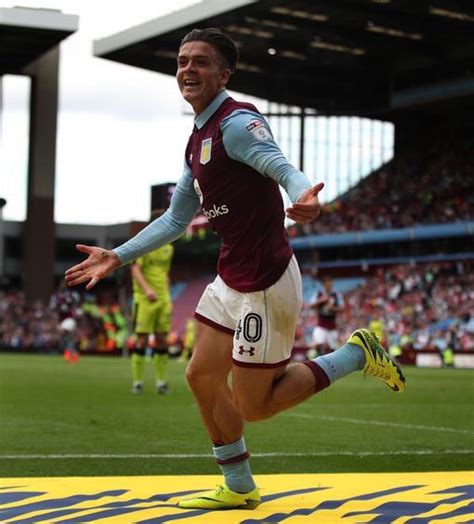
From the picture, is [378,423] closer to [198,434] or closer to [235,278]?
[198,434]

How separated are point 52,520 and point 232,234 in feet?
4.92

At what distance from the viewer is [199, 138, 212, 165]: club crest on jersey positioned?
16.4 ft

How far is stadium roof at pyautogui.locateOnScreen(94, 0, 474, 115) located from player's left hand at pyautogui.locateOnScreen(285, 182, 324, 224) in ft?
106

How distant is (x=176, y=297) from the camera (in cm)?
5594

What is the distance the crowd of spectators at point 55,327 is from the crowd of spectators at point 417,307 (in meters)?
10.3

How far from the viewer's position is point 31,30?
46812mm

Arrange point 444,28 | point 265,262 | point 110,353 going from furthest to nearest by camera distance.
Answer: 1. point 110,353
2. point 444,28
3. point 265,262

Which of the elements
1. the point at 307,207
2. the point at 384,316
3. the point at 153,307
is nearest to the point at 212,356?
the point at 307,207

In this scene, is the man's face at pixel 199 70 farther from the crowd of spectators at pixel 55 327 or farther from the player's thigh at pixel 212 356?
the crowd of spectators at pixel 55 327

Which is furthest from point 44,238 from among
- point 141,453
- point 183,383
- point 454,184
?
point 141,453

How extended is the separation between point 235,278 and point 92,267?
67cm

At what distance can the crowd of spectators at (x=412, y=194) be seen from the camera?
42.0 m

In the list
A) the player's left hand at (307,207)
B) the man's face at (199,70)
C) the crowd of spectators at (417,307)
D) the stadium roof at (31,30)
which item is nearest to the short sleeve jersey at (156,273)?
the man's face at (199,70)

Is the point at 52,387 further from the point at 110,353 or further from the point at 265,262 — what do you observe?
the point at 110,353
